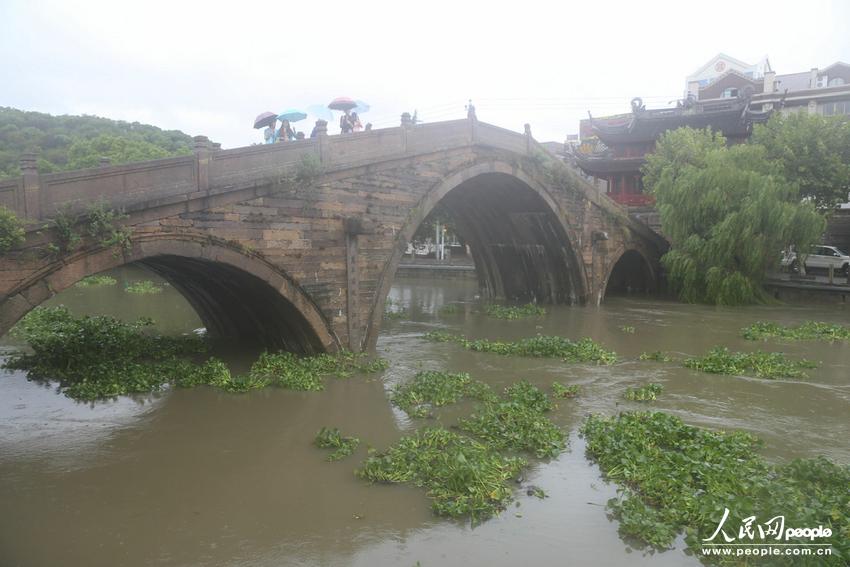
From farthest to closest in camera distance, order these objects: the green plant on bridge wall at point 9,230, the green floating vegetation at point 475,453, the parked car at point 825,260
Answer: the parked car at point 825,260 → the green plant on bridge wall at point 9,230 → the green floating vegetation at point 475,453

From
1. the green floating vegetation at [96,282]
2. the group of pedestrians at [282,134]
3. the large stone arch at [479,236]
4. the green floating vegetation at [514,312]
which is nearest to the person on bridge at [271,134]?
the group of pedestrians at [282,134]

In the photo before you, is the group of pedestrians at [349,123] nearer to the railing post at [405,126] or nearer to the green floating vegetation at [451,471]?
the railing post at [405,126]

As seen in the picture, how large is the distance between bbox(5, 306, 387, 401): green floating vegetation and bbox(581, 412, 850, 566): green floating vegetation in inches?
210

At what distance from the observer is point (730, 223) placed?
68.0ft

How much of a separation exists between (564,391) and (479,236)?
14.5 meters

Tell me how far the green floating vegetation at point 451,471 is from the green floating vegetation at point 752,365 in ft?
21.9

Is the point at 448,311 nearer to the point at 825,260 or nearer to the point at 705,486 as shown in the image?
the point at 705,486

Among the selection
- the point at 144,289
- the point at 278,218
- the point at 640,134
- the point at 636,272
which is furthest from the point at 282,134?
the point at 640,134

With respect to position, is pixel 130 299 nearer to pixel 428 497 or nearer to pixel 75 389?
pixel 75 389

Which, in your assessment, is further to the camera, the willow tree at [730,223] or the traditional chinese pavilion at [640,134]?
the traditional chinese pavilion at [640,134]

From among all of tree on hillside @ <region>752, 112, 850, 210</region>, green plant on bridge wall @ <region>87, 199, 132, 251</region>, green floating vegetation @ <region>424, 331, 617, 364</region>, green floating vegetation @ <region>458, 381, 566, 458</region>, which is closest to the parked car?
tree on hillside @ <region>752, 112, 850, 210</region>

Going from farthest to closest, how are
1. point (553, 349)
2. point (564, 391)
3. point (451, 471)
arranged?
point (553, 349)
point (564, 391)
point (451, 471)

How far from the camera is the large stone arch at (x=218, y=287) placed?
805 cm

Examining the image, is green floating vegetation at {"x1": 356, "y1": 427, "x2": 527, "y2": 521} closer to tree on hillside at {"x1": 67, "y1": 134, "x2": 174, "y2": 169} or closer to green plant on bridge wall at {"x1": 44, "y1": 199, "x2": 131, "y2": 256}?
green plant on bridge wall at {"x1": 44, "y1": 199, "x2": 131, "y2": 256}
